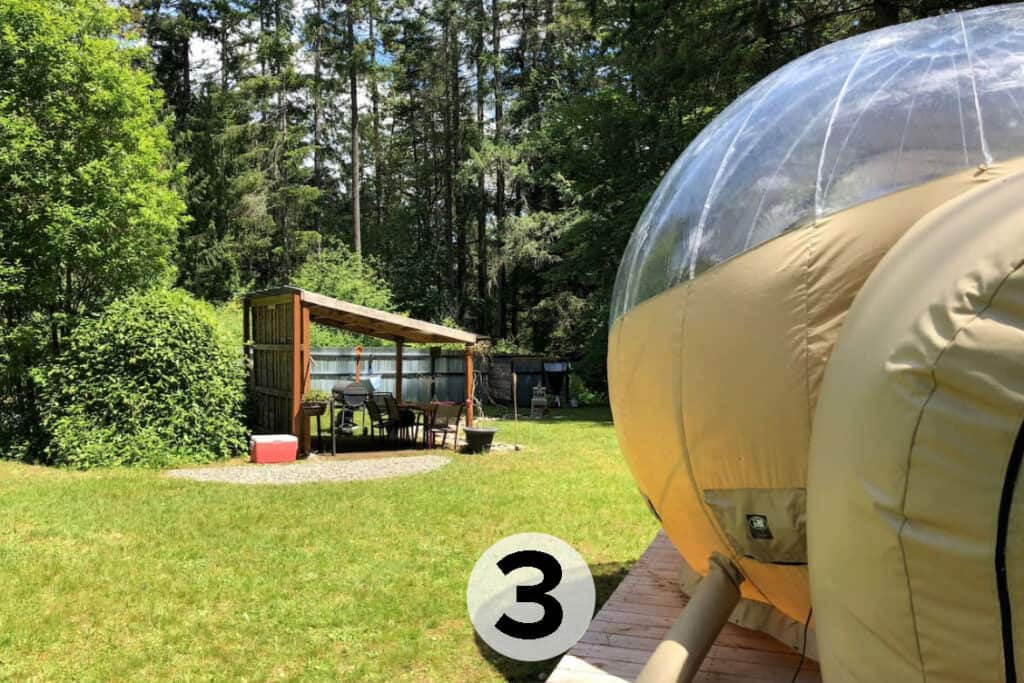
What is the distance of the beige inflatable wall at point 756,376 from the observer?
278cm

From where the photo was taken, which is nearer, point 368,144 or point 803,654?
point 803,654

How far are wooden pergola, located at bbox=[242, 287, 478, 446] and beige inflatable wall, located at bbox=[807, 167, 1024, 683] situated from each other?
1143cm

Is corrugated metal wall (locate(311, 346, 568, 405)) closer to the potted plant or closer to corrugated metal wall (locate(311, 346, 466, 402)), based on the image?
corrugated metal wall (locate(311, 346, 466, 402))

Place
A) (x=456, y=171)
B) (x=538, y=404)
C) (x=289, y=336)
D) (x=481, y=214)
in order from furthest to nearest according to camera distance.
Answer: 1. (x=456, y=171)
2. (x=481, y=214)
3. (x=538, y=404)
4. (x=289, y=336)

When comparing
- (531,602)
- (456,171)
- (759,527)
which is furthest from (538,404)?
(759,527)

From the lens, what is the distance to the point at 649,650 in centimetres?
401

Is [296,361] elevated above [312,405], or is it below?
above

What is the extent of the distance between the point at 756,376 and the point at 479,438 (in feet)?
36.6

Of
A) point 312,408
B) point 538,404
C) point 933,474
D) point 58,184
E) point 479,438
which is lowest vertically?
point 538,404

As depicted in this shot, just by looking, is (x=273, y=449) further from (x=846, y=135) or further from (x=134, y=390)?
(x=846, y=135)

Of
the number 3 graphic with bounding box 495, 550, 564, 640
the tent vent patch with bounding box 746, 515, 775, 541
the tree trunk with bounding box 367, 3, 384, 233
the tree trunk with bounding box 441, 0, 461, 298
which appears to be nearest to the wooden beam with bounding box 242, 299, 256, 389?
the number 3 graphic with bounding box 495, 550, 564, 640

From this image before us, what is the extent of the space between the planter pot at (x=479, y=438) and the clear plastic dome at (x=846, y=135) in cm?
1024

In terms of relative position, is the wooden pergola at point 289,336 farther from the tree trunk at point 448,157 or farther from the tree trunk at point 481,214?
the tree trunk at point 448,157

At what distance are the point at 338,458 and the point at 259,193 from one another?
2046 centimetres
